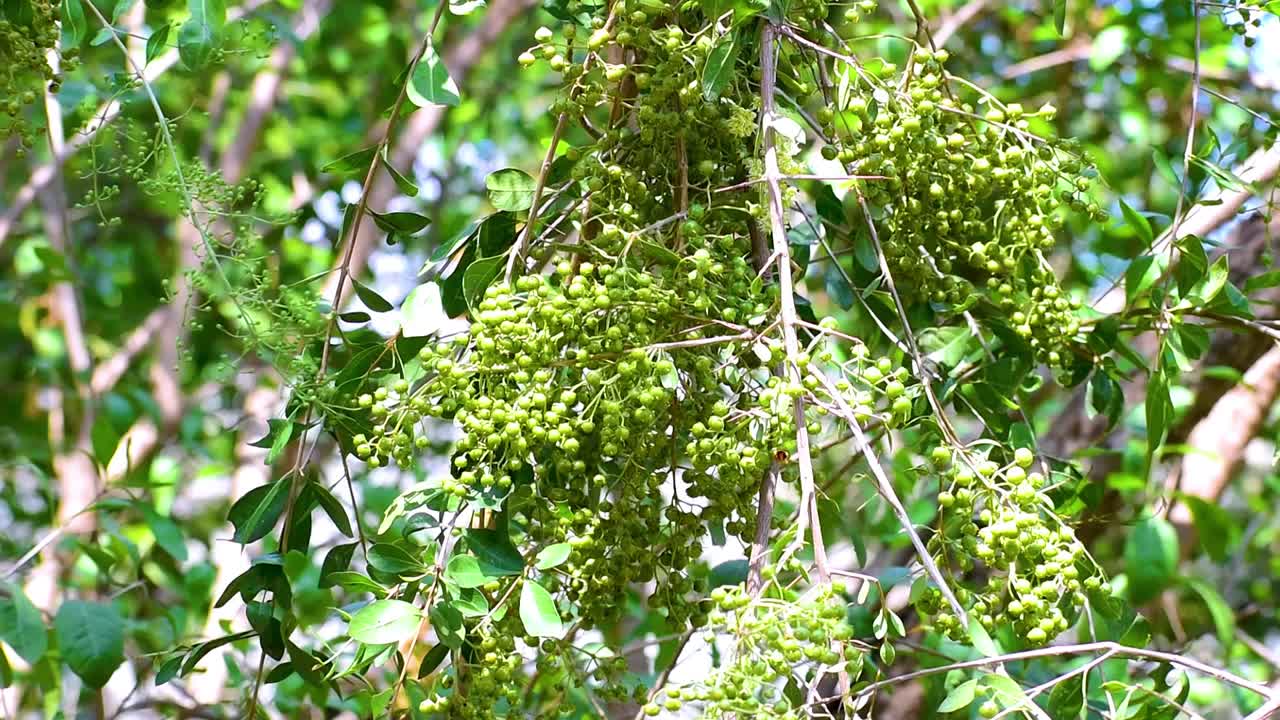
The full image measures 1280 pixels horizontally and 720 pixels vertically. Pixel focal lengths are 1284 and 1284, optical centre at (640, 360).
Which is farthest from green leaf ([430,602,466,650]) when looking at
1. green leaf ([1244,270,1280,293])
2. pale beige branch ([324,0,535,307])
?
pale beige branch ([324,0,535,307])

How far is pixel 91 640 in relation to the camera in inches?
50.6

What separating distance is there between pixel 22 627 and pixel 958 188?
0.90 m

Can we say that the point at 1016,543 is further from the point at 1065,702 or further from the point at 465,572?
the point at 465,572

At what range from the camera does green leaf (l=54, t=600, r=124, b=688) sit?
1.28 m

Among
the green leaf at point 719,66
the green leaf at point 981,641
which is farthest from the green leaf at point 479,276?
the green leaf at point 981,641

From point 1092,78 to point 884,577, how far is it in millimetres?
1965

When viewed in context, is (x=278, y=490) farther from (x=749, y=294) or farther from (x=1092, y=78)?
(x=1092, y=78)

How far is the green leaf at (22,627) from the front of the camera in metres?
1.13

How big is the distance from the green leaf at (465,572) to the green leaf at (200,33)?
496mm

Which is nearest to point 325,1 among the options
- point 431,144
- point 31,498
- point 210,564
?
point 431,144

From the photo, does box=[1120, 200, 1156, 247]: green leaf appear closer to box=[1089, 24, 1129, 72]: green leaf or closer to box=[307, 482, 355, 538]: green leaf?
box=[307, 482, 355, 538]: green leaf

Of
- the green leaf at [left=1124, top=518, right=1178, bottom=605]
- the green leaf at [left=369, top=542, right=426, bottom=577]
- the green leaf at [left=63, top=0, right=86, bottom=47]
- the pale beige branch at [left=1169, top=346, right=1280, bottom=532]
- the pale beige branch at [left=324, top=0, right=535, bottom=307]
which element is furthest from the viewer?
the pale beige branch at [left=324, top=0, right=535, bottom=307]

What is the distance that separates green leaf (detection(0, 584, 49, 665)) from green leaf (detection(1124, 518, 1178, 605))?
1.53 meters

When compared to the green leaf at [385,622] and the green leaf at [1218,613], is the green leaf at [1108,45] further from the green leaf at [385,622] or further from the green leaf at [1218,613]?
the green leaf at [385,622]
